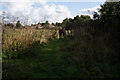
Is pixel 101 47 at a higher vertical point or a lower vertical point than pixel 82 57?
higher

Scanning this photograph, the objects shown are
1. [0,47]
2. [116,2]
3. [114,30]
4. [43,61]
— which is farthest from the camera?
[116,2]

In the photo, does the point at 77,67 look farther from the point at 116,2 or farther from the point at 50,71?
the point at 116,2

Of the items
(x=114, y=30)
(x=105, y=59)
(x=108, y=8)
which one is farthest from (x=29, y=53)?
(x=108, y=8)

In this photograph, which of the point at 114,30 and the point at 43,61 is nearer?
the point at 43,61

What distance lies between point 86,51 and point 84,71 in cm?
177

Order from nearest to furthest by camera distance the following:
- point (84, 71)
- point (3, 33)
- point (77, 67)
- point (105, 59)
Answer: point (84, 71) < point (77, 67) < point (105, 59) < point (3, 33)

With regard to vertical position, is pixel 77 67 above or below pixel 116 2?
→ below

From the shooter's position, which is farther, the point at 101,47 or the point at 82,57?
the point at 101,47

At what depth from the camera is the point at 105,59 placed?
5.44 meters

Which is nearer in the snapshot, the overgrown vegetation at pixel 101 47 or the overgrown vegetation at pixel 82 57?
the overgrown vegetation at pixel 82 57

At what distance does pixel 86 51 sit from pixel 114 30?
156 centimetres

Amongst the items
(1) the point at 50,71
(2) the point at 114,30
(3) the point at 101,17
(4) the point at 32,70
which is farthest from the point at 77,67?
(3) the point at 101,17

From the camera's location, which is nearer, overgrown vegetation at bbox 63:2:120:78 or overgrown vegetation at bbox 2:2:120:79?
overgrown vegetation at bbox 2:2:120:79

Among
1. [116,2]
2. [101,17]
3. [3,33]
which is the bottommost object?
[3,33]
